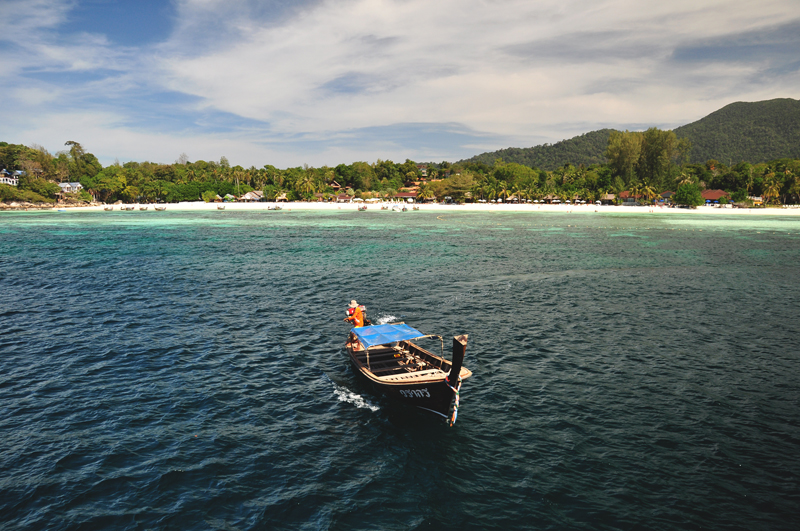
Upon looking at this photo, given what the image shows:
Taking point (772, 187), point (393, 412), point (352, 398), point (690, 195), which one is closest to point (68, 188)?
point (352, 398)

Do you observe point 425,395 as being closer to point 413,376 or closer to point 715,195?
point 413,376

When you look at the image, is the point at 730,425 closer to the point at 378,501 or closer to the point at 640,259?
the point at 378,501

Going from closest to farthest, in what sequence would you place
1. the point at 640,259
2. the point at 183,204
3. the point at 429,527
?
the point at 429,527 → the point at 640,259 → the point at 183,204

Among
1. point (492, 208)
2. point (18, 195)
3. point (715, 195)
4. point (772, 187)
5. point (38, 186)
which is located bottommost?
point (492, 208)

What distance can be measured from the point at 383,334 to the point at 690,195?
178366mm

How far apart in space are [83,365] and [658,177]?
215 metres

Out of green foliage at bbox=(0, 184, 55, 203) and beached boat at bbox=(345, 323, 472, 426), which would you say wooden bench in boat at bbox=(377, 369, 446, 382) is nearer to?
beached boat at bbox=(345, 323, 472, 426)

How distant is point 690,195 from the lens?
15975 centimetres

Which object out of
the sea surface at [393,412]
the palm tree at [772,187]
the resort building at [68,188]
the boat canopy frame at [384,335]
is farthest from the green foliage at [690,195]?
the resort building at [68,188]

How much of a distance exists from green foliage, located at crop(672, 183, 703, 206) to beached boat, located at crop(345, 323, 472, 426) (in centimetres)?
17681

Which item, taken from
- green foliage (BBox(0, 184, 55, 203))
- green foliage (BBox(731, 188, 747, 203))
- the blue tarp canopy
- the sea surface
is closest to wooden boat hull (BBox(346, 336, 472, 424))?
the sea surface

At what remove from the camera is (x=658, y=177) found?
189 meters

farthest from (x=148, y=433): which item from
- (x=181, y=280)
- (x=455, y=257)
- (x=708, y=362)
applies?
(x=455, y=257)

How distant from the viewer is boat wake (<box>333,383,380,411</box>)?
1827 centimetres
